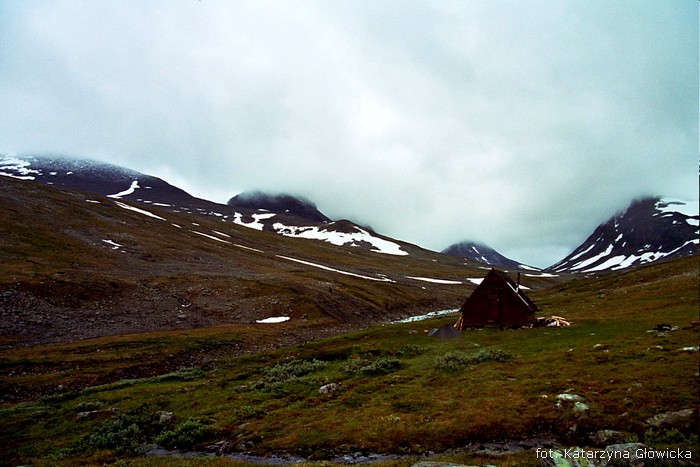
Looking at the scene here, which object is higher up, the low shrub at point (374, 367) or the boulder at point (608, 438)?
the boulder at point (608, 438)

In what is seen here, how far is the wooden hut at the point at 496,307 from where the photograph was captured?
157ft

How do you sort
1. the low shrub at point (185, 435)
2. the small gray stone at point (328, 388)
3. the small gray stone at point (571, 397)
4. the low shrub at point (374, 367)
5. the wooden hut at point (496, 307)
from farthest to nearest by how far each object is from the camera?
the wooden hut at point (496, 307) → the low shrub at point (374, 367) → the small gray stone at point (328, 388) → the low shrub at point (185, 435) → the small gray stone at point (571, 397)

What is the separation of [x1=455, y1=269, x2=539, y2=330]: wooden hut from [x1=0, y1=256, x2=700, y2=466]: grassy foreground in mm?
5886

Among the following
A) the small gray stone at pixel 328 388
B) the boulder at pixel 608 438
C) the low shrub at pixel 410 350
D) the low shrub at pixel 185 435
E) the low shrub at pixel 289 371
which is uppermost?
the boulder at pixel 608 438

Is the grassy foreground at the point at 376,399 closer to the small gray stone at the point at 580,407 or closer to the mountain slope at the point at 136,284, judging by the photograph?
the small gray stone at the point at 580,407

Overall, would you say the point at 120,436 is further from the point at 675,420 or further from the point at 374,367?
the point at 675,420

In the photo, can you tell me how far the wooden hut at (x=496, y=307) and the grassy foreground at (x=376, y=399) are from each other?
5886 mm

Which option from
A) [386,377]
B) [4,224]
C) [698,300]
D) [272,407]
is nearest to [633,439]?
[386,377]

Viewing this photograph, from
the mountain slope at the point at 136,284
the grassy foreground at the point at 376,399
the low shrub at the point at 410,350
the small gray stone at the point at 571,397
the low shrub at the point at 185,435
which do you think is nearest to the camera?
the grassy foreground at the point at 376,399

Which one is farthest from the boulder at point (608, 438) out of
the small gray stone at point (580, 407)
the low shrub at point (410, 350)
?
the low shrub at point (410, 350)

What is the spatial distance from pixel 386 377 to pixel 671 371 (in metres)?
16.6

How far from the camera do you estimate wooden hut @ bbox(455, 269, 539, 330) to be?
4775 centimetres

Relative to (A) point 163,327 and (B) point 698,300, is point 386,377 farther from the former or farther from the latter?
(A) point 163,327

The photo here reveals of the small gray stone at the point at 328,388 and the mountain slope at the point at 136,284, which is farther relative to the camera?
the mountain slope at the point at 136,284
